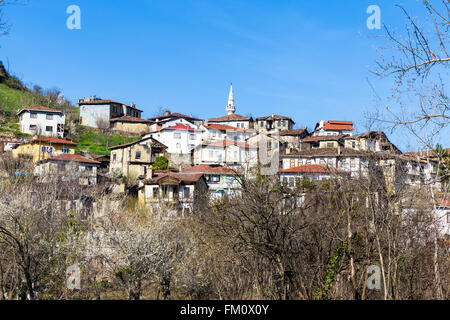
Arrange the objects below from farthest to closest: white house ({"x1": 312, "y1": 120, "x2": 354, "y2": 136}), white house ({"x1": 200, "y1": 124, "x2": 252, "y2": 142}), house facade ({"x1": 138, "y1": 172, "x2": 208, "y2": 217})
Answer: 1. white house ({"x1": 312, "y1": 120, "x2": 354, "y2": 136})
2. white house ({"x1": 200, "y1": 124, "x2": 252, "y2": 142})
3. house facade ({"x1": 138, "y1": 172, "x2": 208, "y2": 217})

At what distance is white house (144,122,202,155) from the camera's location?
195 feet

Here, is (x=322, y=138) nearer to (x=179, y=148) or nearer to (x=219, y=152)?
(x=219, y=152)

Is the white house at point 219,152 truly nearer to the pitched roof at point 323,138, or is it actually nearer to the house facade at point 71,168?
the pitched roof at point 323,138

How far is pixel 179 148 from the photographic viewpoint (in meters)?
59.8

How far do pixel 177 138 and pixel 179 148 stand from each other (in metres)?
1.43

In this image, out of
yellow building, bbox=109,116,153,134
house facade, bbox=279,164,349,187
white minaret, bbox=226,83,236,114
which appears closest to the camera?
house facade, bbox=279,164,349,187

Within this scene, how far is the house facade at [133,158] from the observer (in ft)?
167

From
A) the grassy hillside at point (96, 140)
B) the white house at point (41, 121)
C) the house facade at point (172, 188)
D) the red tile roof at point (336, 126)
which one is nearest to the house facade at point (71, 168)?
the house facade at point (172, 188)

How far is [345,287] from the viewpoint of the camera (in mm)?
12383

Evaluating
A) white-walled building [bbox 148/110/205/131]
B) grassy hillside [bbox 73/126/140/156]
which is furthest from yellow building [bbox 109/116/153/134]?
grassy hillside [bbox 73/126/140/156]

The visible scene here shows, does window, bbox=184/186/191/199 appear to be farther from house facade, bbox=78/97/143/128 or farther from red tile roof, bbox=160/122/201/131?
house facade, bbox=78/97/143/128
